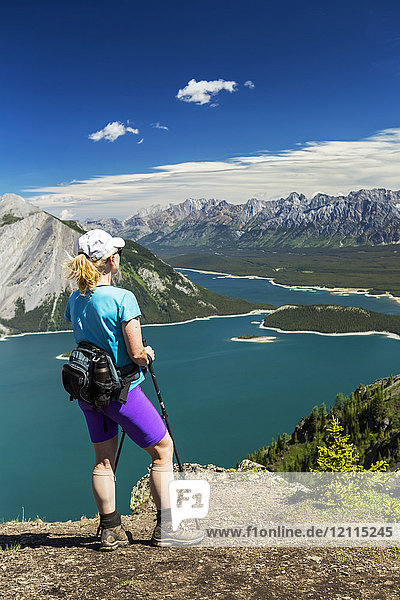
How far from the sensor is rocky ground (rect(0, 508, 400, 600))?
14.7 feet

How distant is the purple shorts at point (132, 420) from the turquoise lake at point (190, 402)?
1101 inches

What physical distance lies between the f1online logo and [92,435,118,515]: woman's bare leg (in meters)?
0.79

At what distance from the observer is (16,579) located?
4.77 meters

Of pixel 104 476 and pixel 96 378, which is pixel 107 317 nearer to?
pixel 96 378

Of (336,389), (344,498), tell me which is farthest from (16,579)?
(336,389)

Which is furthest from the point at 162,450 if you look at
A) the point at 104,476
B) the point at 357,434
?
the point at 357,434

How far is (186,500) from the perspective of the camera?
19.7 feet

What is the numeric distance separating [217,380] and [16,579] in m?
118

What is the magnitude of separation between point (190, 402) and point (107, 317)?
10208 cm

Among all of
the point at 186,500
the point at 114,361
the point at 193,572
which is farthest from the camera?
the point at 186,500

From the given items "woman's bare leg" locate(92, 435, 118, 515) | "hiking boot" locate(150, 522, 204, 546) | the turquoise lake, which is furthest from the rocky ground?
the turquoise lake

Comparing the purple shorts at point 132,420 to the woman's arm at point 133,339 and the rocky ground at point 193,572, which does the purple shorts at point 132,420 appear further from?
the rocky ground at point 193,572

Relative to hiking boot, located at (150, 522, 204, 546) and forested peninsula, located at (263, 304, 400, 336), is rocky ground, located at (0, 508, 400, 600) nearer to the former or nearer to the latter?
hiking boot, located at (150, 522, 204, 546)

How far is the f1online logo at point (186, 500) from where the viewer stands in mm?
5777
